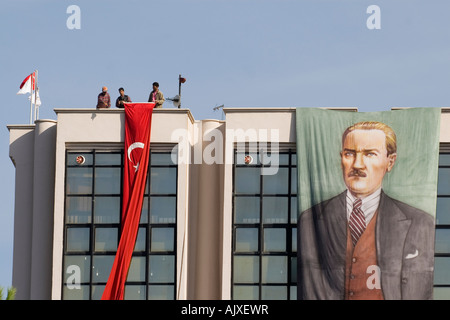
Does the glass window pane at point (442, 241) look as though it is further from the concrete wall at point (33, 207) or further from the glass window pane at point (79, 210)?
the concrete wall at point (33, 207)

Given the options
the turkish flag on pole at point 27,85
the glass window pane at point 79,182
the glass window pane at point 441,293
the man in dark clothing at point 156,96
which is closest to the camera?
the glass window pane at point 441,293

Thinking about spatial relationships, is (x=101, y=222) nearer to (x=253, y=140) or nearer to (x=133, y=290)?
(x=133, y=290)

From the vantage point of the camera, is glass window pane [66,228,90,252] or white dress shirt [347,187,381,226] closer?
white dress shirt [347,187,381,226]

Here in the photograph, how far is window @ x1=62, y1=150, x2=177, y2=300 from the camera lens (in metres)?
56.2

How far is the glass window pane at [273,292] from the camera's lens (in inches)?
2197

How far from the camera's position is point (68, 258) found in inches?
2226

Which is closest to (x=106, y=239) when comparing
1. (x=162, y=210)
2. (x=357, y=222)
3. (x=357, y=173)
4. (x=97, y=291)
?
(x=97, y=291)

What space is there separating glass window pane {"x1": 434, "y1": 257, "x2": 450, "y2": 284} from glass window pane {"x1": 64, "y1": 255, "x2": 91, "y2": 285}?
1438 cm

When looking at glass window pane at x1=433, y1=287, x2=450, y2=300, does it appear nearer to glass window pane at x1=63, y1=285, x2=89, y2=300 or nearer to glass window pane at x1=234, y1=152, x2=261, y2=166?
glass window pane at x1=234, y1=152, x2=261, y2=166

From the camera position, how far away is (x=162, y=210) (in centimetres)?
5681

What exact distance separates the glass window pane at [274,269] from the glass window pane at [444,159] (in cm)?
773

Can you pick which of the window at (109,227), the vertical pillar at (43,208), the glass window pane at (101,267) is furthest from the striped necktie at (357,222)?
the vertical pillar at (43,208)

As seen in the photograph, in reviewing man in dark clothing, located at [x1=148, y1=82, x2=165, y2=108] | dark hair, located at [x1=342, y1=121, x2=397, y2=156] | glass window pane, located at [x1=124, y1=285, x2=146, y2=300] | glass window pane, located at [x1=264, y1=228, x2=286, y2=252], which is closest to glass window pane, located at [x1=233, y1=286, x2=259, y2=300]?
glass window pane, located at [x1=264, y1=228, x2=286, y2=252]
